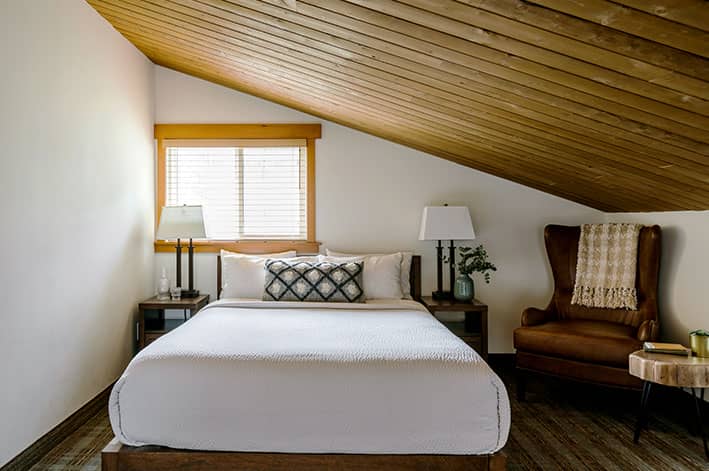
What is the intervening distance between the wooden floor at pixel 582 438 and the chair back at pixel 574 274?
0.57 metres

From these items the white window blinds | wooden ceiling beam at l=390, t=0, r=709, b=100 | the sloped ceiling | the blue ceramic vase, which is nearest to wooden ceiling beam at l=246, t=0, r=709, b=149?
the sloped ceiling

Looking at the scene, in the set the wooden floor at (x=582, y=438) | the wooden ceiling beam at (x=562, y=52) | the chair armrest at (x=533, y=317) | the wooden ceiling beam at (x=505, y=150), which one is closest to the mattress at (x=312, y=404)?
the wooden floor at (x=582, y=438)

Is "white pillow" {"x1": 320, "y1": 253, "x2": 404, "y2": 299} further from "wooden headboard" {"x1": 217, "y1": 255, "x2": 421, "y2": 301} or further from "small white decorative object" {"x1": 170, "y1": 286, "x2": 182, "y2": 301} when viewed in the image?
"small white decorative object" {"x1": 170, "y1": 286, "x2": 182, "y2": 301}

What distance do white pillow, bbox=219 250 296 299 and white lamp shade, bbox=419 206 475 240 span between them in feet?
4.43

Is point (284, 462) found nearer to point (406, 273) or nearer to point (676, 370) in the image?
point (676, 370)

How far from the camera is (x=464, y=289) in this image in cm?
438

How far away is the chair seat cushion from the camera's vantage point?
3.43 metres

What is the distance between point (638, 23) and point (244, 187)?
12.0 ft

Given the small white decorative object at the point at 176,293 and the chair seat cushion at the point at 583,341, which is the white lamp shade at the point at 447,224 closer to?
the chair seat cushion at the point at 583,341

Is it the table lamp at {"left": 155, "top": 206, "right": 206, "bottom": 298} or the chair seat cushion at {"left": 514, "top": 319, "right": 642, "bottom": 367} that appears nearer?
the chair seat cushion at {"left": 514, "top": 319, "right": 642, "bottom": 367}

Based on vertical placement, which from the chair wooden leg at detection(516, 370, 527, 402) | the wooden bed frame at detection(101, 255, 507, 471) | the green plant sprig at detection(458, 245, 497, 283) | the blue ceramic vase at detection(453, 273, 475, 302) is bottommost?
the chair wooden leg at detection(516, 370, 527, 402)

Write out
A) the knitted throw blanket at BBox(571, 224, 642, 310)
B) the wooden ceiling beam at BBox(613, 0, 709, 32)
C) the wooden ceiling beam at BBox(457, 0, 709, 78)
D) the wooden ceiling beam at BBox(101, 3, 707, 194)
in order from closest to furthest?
the wooden ceiling beam at BBox(613, 0, 709, 32), the wooden ceiling beam at BBox(457, 0, 709, 78), the wooden ceiling beam at BBox(101, 3, 707, 194), the knitted throw blanket at BBox(571, 224, 642, 310)

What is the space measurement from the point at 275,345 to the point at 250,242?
2.26 metres

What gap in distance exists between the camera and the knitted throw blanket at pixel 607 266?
3918 mm
